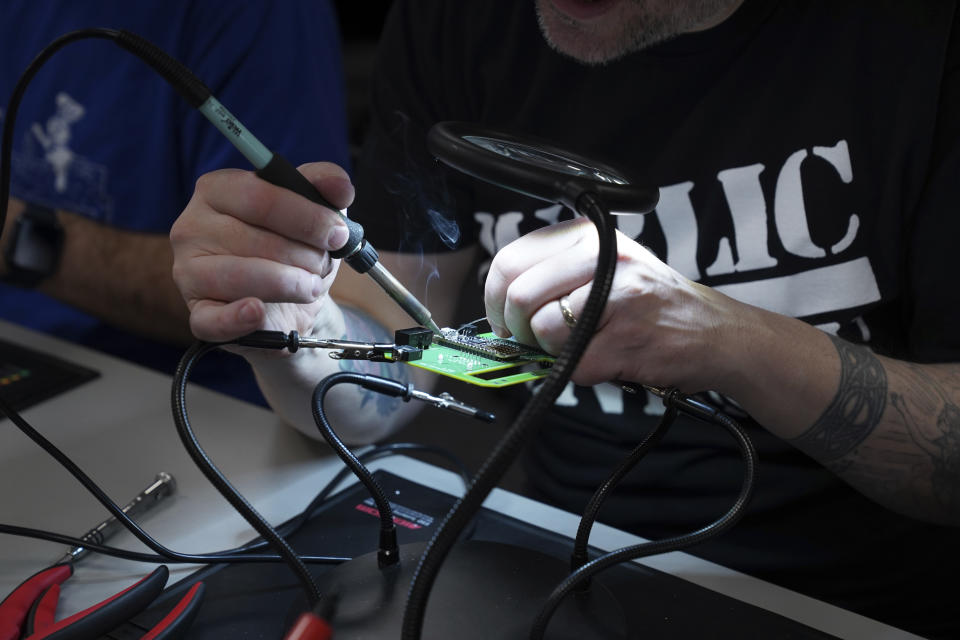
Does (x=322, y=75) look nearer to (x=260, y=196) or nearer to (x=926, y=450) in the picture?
(x=260, y=196)

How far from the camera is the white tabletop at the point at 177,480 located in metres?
0.69

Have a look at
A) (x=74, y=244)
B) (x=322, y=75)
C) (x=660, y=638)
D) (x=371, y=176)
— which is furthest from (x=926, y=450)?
(x=74, y=244)

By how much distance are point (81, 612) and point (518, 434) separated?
39 centimetres

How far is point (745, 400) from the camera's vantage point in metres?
0.75

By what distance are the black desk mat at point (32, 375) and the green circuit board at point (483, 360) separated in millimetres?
658

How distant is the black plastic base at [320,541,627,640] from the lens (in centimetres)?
57

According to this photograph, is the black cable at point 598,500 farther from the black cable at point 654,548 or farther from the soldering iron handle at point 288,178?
the soldering iron handle at point 288,178

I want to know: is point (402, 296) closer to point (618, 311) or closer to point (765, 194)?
point (618, 311)

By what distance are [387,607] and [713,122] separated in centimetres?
65

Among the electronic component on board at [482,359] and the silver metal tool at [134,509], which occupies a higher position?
the electronic component on board at [482,359]

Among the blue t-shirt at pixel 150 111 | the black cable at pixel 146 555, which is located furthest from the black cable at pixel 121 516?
the blue t-shirt at pixel 150 111

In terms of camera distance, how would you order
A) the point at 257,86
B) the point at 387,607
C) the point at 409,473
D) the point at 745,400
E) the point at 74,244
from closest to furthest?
the point at 387,607 < the point at 745,400 < the point at 409,473 < the point at 257,86 < the point at 74,244

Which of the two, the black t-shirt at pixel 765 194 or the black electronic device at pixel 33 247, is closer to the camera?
the black t-shirt at pixel 765 194

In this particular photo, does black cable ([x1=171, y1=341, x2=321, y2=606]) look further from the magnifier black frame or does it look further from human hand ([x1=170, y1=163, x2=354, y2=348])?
A: the magnifier black frame
